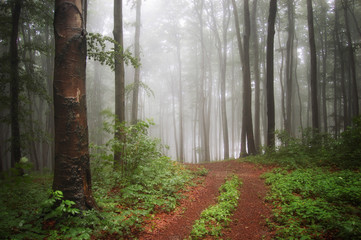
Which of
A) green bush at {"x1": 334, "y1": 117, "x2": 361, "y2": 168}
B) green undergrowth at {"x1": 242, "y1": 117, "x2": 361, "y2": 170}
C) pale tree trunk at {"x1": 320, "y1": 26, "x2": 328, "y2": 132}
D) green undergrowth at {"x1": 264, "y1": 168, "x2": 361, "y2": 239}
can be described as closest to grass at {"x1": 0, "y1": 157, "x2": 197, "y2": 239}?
green undergrowth at {"x1": 264, "y1": 168, "x2": 361, "y2": 239}

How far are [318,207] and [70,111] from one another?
16.5ft

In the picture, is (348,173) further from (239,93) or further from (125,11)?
(125,11)

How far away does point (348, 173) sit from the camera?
16.4ft

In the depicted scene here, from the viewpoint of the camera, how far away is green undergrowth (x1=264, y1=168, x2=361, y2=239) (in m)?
2.79

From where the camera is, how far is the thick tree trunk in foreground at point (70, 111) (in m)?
3.20

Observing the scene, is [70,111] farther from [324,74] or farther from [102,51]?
[324,74]

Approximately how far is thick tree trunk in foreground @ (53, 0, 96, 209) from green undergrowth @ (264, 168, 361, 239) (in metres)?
3.55

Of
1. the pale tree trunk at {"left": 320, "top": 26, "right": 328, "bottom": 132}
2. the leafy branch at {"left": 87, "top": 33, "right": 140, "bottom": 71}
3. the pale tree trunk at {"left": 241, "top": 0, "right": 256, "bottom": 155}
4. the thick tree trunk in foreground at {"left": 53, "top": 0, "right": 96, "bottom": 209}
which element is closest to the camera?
the thick tree trunk in foreground at {"left": 53, "top": 0, "right": 96, "bottom": 209}

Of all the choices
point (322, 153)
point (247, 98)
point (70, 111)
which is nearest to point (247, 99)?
point (247, 98)

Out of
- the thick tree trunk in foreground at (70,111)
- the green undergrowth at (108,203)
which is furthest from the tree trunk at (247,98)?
the thick tree trunk in foreground at (70,111)

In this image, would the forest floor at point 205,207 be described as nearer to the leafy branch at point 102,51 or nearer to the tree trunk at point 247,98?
the leafy branch at point 102,51

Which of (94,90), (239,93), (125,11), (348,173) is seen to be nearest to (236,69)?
(239,93)

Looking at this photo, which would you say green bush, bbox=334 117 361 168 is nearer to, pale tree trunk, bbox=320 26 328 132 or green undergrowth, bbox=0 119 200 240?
green undergrowth, bbox=0 119 200 240

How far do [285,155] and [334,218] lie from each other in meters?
6.06
